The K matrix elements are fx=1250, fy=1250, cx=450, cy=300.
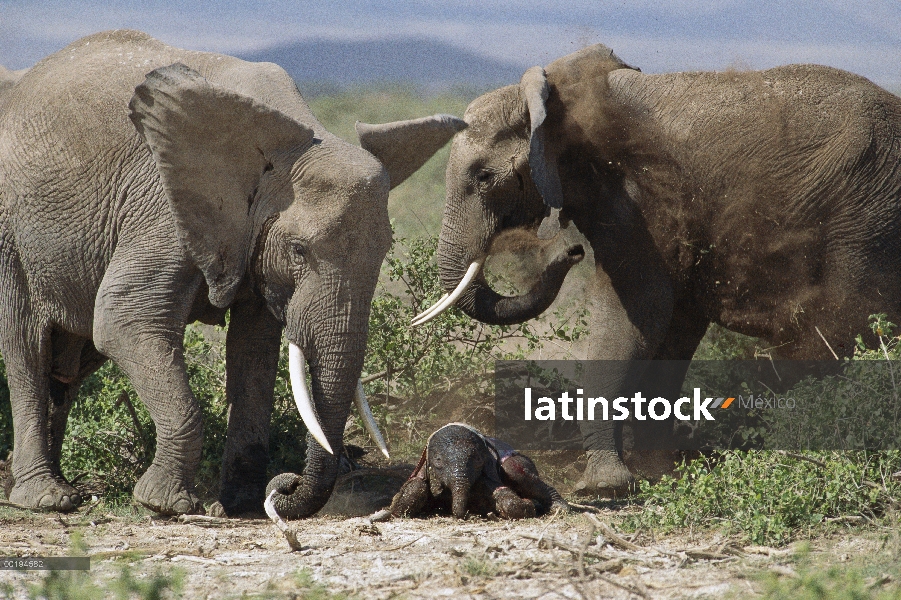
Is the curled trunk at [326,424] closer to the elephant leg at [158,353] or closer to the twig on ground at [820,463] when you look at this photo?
the elephant leg at [158,353]

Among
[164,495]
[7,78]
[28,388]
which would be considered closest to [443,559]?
[164,495]

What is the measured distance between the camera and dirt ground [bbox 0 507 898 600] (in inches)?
198

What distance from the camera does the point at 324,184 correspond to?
21.3 feet

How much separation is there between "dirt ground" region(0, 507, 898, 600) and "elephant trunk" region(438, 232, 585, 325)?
2.53 m

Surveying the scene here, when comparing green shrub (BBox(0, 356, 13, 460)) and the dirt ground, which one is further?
green shrub (BBox(0, 356, 13, 460))

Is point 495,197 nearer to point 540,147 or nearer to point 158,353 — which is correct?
point 540,147

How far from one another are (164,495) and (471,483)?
5.46 ft

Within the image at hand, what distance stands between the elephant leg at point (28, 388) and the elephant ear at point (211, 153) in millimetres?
1539

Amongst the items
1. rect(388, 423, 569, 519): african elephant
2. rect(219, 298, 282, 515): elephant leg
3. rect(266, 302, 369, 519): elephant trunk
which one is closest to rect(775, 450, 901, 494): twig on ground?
rect(388, 423, 569, 519): african elephant

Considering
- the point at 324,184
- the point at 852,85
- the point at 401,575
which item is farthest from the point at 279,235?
the point at 852,85

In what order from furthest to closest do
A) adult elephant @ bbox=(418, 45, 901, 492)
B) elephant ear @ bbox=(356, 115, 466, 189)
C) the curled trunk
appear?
adult elephant @ bbox=(418, 45, 901, 492) < elephant ear @ bbox=(356, 115, 466, 189) < the curled trunk

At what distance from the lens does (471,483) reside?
270 inches

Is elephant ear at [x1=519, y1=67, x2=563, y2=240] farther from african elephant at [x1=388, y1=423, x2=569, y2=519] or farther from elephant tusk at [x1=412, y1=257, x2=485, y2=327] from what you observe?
african elephant at [x1=388, y1=423, x2=569, y2=519]

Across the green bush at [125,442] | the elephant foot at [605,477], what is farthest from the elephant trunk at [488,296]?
the green bush at [125,442]
